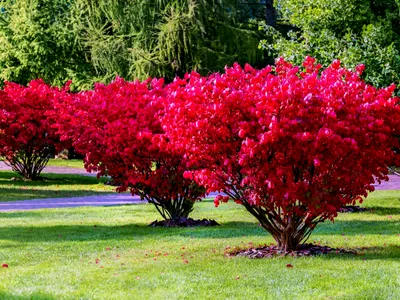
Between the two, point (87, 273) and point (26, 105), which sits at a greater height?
point (26, 105)

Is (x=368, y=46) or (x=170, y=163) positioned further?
(x=368, y=46)

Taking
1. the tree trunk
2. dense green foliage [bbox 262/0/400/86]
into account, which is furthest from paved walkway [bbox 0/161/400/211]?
the tree trunk

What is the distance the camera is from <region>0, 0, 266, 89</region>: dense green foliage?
33094 millimetres

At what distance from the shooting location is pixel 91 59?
3628cm

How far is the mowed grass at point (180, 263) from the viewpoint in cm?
780

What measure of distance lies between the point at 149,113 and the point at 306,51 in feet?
21.3

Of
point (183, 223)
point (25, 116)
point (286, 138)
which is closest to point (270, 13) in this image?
point (25, 116)

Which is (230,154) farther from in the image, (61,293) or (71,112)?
(71,112)

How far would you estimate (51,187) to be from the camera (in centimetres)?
2427

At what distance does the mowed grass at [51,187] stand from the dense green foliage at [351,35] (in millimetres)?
7486

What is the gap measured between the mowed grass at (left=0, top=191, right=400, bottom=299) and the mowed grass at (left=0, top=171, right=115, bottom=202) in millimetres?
6606

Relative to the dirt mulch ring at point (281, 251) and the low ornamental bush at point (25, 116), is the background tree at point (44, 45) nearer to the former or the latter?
the low ornamental bush at point (25, 116)

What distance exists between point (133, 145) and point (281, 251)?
4.28 m

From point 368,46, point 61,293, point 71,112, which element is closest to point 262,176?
point 61,293
